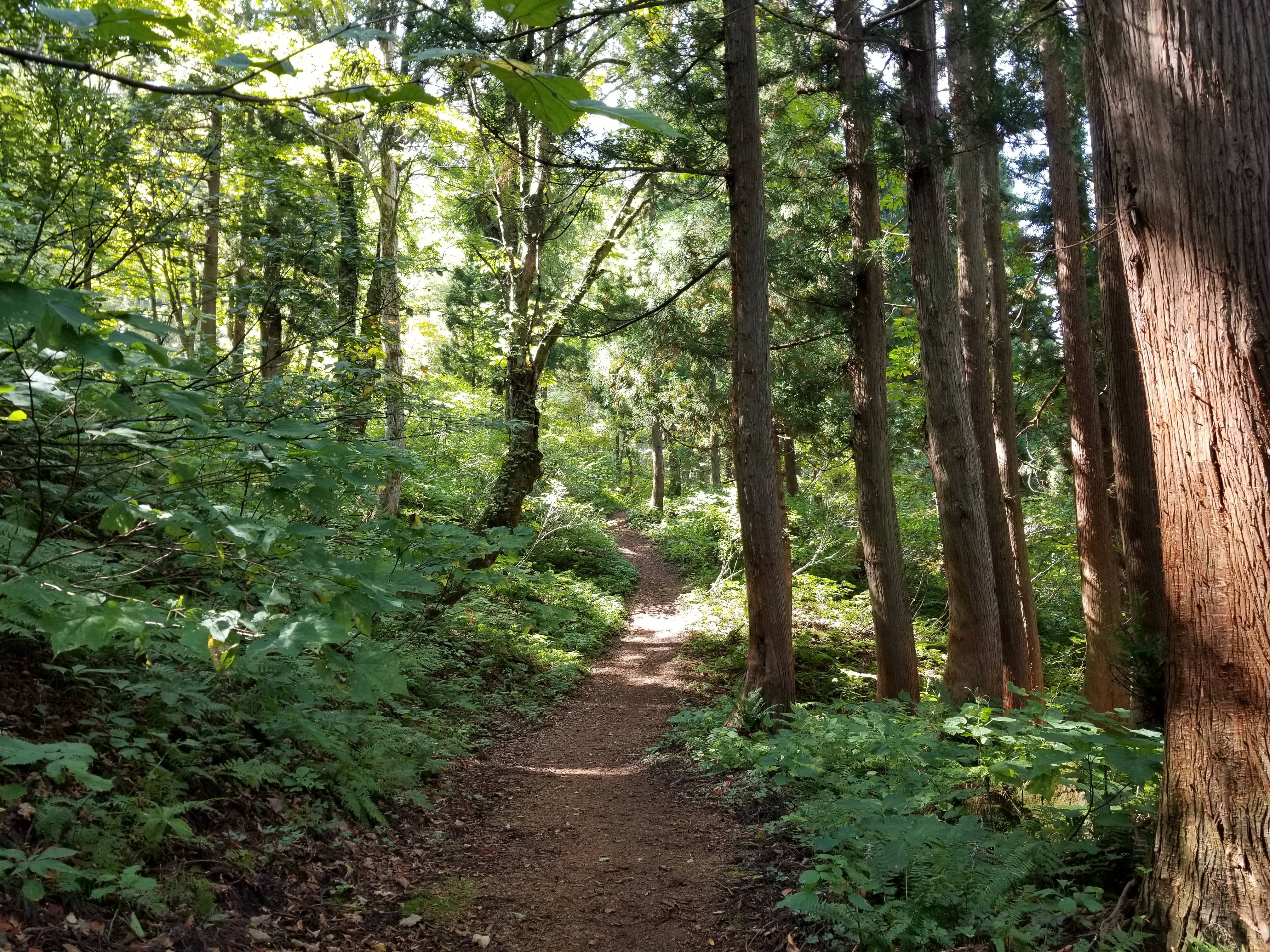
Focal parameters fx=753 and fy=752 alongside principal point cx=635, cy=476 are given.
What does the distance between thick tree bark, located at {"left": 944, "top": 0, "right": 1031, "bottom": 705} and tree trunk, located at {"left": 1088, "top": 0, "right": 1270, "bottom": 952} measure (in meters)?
5.07

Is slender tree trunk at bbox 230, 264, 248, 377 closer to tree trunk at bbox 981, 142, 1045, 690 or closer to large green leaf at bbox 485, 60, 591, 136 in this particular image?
large green leaf at bbox 485, 60, 591, 136

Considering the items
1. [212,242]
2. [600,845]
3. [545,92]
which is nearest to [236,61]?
[545,92]

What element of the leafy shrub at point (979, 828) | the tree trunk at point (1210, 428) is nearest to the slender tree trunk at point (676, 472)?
the leafy shrub at point (979, 828)

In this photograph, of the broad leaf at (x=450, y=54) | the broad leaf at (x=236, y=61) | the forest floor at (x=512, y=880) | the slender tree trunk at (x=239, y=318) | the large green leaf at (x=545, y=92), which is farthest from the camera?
the slender tree trunk at (x=239, y=318)

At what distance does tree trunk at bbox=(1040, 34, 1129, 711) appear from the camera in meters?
9.37

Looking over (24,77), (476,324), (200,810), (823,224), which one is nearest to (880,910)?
(200,810)

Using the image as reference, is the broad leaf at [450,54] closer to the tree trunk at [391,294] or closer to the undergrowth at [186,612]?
the undergrowth at [186,612]

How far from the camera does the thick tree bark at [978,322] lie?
770cm

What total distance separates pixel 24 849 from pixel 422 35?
605cm

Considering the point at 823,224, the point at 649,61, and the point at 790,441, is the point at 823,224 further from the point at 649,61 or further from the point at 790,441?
the point at 790,441

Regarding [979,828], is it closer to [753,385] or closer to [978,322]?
[753,385]

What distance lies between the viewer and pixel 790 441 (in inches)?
718

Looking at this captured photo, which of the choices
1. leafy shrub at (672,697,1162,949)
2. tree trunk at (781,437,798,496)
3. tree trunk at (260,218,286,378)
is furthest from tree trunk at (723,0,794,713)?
tree trunk at (781,437,798,496)

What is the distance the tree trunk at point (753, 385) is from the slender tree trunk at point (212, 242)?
4401 mm
